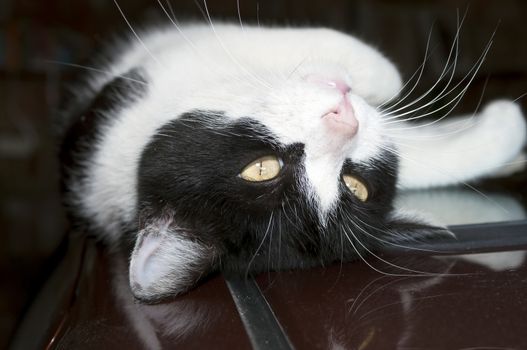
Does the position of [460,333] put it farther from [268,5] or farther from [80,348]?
[268,5]

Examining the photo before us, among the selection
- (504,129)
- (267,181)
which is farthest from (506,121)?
(267,181)

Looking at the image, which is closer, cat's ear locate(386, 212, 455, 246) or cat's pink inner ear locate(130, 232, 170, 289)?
cat's pink inner ear locate(130, 232, 170, 289)

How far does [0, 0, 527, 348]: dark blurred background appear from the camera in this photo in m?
2.17

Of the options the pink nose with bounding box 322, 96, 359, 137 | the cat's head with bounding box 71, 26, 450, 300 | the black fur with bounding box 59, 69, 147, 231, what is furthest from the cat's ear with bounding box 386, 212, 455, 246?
the black fur with bounding box 59, 69, 147, 231

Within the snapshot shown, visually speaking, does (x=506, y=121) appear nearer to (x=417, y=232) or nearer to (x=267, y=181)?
(x=417, y=232)

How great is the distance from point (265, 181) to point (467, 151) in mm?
588

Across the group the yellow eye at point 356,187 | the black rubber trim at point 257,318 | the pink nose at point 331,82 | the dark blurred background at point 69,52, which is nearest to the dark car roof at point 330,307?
the black rubber trim at point 257,318

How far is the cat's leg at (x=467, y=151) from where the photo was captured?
1289 mm

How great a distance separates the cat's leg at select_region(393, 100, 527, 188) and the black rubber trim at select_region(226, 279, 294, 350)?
54 centimetres

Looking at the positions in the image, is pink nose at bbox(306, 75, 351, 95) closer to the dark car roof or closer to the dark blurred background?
the dark car roof

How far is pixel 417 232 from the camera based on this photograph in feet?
3.34

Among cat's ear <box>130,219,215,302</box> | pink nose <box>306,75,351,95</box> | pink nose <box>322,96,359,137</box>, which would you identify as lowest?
cat's ear <box>130,219,215,302</box>

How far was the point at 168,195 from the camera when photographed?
38.2 inches

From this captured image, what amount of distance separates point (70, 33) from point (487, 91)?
7.34 ft
